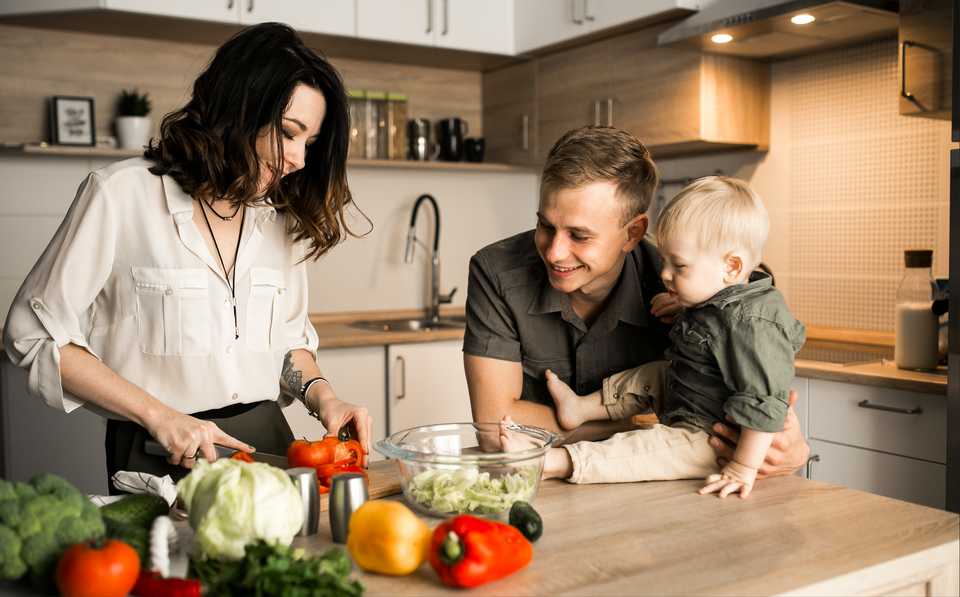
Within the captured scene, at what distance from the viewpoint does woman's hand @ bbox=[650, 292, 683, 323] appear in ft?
5.87

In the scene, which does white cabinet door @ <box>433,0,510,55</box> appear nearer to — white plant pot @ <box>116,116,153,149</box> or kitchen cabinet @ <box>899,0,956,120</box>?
white plant pot @ <box>116,116,153,149</box>

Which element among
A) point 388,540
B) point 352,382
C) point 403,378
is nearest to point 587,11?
point 403,378

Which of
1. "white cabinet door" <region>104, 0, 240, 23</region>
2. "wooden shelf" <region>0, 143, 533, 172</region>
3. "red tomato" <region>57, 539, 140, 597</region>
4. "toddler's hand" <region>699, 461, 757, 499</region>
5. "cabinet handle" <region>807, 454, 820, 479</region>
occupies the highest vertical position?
"white cabinet door" <region>104, 0, 240, 23</region>

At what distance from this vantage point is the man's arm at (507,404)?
6.07 ft

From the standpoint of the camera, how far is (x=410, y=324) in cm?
415

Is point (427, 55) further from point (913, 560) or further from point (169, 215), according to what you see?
point (913, 560)

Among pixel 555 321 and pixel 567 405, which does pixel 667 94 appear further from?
pixel 567 405

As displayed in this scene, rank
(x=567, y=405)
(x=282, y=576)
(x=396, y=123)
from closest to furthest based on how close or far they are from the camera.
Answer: (x=282, y=576) → (x=567, y=405) → (x=396, y=123)

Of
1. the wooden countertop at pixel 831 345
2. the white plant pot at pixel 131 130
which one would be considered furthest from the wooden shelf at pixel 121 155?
the wooden countertop at pixel 831 345

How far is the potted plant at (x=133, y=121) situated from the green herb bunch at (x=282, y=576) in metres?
2.80

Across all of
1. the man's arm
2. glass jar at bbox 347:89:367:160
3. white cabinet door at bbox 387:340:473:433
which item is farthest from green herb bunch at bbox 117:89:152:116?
the man's arm

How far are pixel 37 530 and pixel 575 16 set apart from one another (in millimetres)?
3114

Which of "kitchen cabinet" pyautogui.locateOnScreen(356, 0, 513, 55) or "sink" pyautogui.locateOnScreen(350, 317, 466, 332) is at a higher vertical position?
"kitchen cabinet" pyautogui.locateOnScreen(356, 0, 513, 55)

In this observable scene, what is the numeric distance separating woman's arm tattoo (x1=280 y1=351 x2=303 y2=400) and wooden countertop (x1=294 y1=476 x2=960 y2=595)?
71 cm
